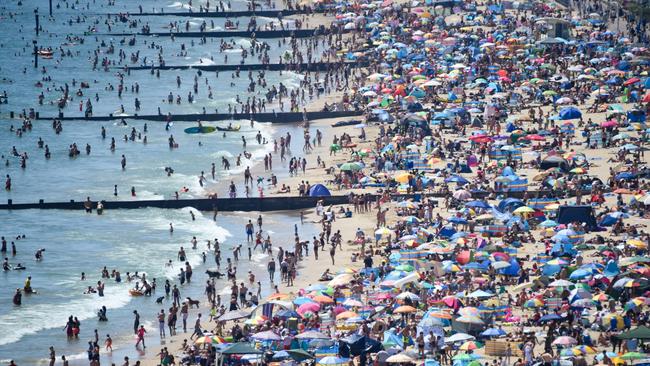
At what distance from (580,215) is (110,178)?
24.7m

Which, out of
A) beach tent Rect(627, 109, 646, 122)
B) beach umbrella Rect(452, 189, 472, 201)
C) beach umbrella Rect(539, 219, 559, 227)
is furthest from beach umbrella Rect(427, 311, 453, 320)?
beach tent Rect(627, 109, 646, 122)

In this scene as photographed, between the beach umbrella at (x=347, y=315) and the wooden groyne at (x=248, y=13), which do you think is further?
the wooden groyne at (x=248, y=13)

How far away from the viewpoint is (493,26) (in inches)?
3760

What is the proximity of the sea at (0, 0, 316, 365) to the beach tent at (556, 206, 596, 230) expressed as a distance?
32.6 feet

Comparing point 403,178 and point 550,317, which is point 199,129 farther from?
point 550,317

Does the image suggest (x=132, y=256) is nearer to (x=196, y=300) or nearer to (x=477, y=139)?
(x=196, y=300)

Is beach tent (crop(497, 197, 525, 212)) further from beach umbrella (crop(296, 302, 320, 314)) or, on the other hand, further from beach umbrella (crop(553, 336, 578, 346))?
beach umbrella (crop(553, 336, 578, 346))

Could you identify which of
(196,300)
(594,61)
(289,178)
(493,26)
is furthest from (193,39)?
(196,300)

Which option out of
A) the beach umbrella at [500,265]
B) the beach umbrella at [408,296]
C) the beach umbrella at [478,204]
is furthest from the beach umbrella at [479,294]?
the beach umbrella at [478,204]

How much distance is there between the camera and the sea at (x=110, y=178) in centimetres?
4688

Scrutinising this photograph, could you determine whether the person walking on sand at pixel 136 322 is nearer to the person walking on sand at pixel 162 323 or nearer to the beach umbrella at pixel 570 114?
the person walking on sand at pixel 162 323

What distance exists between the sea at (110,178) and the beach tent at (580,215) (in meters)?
9.93

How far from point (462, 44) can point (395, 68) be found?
18.6 feet

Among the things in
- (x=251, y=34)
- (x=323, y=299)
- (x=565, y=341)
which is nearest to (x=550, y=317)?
(x=565, y=341)
